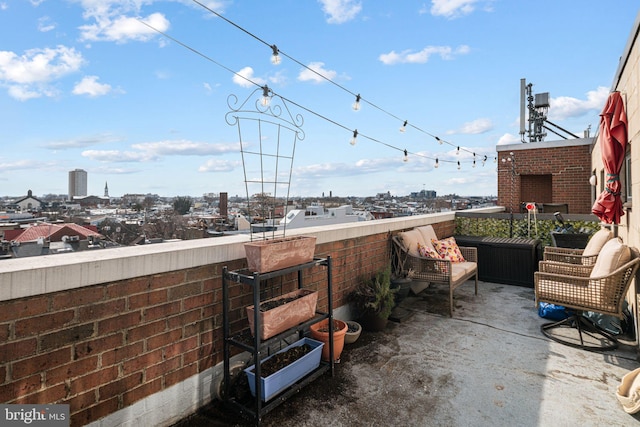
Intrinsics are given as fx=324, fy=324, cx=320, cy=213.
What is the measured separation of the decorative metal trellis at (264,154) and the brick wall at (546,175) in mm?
9034

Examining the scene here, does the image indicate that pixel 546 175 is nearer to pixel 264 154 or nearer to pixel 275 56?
pixel 275 56

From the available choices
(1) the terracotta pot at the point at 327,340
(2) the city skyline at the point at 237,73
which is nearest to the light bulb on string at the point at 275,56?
(2) the city skyline at the point at 237,73

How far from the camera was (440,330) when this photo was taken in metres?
3.61

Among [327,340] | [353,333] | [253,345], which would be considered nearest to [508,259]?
[353,333]

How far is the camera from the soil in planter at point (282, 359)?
Answer: 238 centimetres

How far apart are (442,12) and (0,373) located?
23.8 ft

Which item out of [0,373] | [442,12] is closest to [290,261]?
[0,373]

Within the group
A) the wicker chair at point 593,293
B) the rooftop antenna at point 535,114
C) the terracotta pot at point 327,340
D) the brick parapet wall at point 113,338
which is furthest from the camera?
the rooftop antenna at point 535,114

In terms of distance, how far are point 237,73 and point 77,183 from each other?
310cm

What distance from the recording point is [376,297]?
11.5 ft

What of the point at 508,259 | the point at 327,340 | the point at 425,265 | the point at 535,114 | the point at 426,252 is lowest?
the point at 327,340

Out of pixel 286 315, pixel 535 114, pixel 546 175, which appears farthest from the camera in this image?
pixel 535 114

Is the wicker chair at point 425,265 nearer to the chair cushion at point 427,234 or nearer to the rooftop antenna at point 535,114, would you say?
the chair cushion at point 427,234

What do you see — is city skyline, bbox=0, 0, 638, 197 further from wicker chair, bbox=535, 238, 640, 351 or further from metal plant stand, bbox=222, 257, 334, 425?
wicker chair, bbox=535, 238, 640, 351
